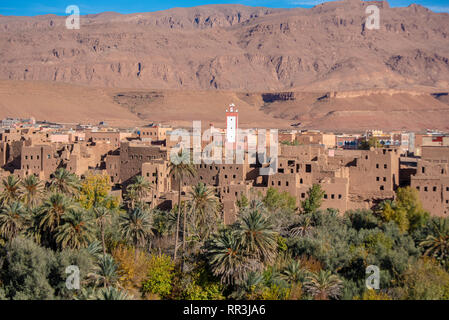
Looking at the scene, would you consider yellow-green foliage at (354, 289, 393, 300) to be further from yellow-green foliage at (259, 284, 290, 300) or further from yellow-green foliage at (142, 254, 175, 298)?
yellow-green foliage at (142, 254, 175, 298)

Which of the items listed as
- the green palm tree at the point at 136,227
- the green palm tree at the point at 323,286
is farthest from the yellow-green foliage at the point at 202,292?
the green palm tree at the point at 136,227

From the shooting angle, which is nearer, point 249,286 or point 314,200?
point 249,286

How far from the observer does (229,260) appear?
2398cm

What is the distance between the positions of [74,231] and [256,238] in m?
7.13

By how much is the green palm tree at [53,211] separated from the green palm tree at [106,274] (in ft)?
10.9

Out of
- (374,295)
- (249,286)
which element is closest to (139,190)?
(249,286)

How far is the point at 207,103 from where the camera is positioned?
15388cm

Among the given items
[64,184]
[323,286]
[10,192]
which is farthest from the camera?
[64,184]

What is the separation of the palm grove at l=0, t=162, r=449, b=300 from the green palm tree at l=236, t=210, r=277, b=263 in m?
0.04

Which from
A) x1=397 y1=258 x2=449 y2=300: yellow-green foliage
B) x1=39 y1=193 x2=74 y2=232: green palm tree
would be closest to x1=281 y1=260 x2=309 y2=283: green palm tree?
x1=397 y1=258 x2=449 y2=300: yellow-green foliage

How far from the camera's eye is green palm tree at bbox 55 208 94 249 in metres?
25.2

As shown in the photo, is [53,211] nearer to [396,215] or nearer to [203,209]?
[203,209]
